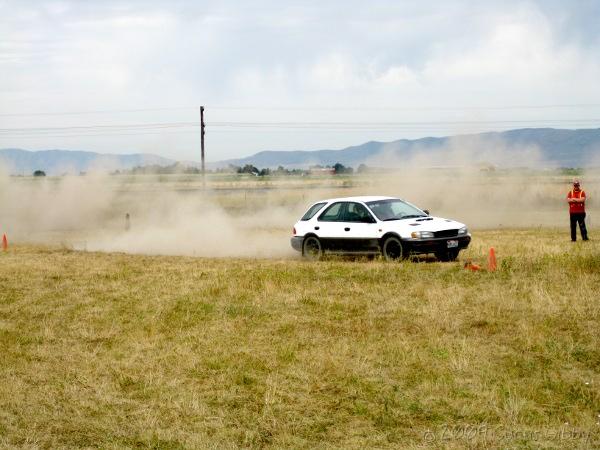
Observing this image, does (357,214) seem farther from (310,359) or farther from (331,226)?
(310,359)

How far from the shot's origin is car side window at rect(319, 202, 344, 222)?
19.8 meters

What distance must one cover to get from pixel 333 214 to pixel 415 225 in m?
2.36

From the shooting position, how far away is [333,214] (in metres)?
20.0

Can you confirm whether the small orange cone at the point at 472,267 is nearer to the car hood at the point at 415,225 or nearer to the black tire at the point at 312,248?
the car hood at the point at 415,225

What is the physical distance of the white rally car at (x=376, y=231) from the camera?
18188 mm

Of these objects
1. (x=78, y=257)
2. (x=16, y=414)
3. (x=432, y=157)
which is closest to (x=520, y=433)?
(x=16, y=414)

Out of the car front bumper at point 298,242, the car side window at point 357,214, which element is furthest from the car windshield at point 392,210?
the car front bumper at point 298,242

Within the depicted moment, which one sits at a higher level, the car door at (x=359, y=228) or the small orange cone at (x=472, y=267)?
the car door at (x=359, y=228)

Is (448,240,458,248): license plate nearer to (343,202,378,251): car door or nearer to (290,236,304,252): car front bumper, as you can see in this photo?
(343,202,378,251): car door

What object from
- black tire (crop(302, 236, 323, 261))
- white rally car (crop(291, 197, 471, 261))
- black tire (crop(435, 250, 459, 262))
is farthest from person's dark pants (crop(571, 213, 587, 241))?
black tire (crop(302, 236, 323, 261))

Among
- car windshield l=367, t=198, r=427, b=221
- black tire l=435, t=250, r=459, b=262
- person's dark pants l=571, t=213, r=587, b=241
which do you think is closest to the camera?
black tire l=435, t=250, r=459, b=262

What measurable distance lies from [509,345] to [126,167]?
114 feet

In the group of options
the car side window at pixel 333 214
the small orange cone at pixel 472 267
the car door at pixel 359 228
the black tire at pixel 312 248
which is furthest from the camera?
the black tire at pixel 312 248

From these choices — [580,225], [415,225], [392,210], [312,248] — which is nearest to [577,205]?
[580,225]
